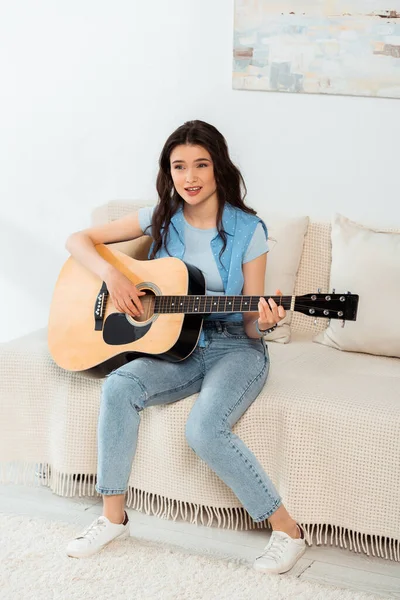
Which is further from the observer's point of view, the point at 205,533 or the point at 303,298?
the point at 205,533

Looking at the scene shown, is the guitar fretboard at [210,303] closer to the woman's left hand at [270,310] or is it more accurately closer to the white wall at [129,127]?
the woman's left hand at [270,310]

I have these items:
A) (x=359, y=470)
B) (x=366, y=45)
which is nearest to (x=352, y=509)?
(x=359, y=470)

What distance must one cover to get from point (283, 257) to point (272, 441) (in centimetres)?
66

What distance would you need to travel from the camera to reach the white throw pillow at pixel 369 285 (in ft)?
7.86

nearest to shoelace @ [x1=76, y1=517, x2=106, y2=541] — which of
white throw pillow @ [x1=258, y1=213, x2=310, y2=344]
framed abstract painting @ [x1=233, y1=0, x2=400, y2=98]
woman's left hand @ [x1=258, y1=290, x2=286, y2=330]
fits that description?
woman's left hand @ [x1=258, y1=290, x2=286, y2=330]

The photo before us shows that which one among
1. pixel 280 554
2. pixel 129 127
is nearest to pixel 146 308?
pixel 280 554

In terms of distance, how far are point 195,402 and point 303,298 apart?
1.29 feet

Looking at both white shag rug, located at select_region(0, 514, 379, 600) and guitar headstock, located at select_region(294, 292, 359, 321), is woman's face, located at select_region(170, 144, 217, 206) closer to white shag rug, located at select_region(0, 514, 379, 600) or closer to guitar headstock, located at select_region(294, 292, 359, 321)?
guitar headstock, located at select_region(294, 292, 359, 321)

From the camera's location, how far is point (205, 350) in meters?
2.19

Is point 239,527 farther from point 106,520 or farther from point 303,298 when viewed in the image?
point 303,298

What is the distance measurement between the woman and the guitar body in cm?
4

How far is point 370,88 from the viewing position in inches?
105

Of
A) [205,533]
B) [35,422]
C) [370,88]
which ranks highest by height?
[370,88]

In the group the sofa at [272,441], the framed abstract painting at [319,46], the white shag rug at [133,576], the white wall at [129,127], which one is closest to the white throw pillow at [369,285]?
the sofa at [272,441]
